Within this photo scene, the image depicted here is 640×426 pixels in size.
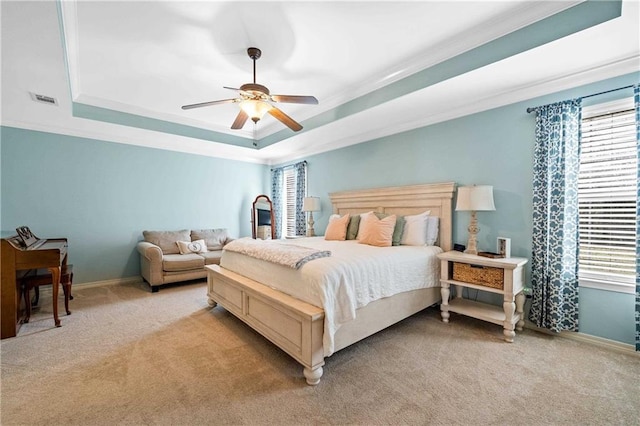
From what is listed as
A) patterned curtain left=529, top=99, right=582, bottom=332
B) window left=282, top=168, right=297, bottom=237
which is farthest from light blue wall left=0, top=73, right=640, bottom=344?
window left=282, top=168, right=297, bottom=237

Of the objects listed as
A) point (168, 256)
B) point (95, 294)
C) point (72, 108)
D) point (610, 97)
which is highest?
point (72, 108)

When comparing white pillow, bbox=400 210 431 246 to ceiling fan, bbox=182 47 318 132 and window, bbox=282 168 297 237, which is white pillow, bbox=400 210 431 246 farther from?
window, bbox=282 168 297 237

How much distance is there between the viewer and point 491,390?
1906 millimetres

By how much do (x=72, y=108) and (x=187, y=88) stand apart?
1.58 m

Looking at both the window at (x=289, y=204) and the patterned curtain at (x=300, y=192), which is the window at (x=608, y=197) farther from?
the window at (x=289, y=204)

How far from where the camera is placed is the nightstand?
2617 millimetres

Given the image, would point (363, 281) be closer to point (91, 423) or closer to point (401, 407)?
point (401, 407)

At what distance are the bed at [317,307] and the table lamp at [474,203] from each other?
35 cm

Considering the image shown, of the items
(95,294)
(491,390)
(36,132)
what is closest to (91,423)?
(491,390)

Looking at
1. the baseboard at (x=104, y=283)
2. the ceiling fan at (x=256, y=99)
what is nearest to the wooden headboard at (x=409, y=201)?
the ceiling fan at (x=256, y=99)

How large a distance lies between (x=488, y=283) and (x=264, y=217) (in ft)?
15.8

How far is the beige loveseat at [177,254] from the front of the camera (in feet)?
13.8

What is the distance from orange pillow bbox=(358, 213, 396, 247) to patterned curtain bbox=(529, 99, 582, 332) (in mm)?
1502

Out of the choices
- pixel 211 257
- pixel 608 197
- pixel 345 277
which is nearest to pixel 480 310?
pixel 608 197
